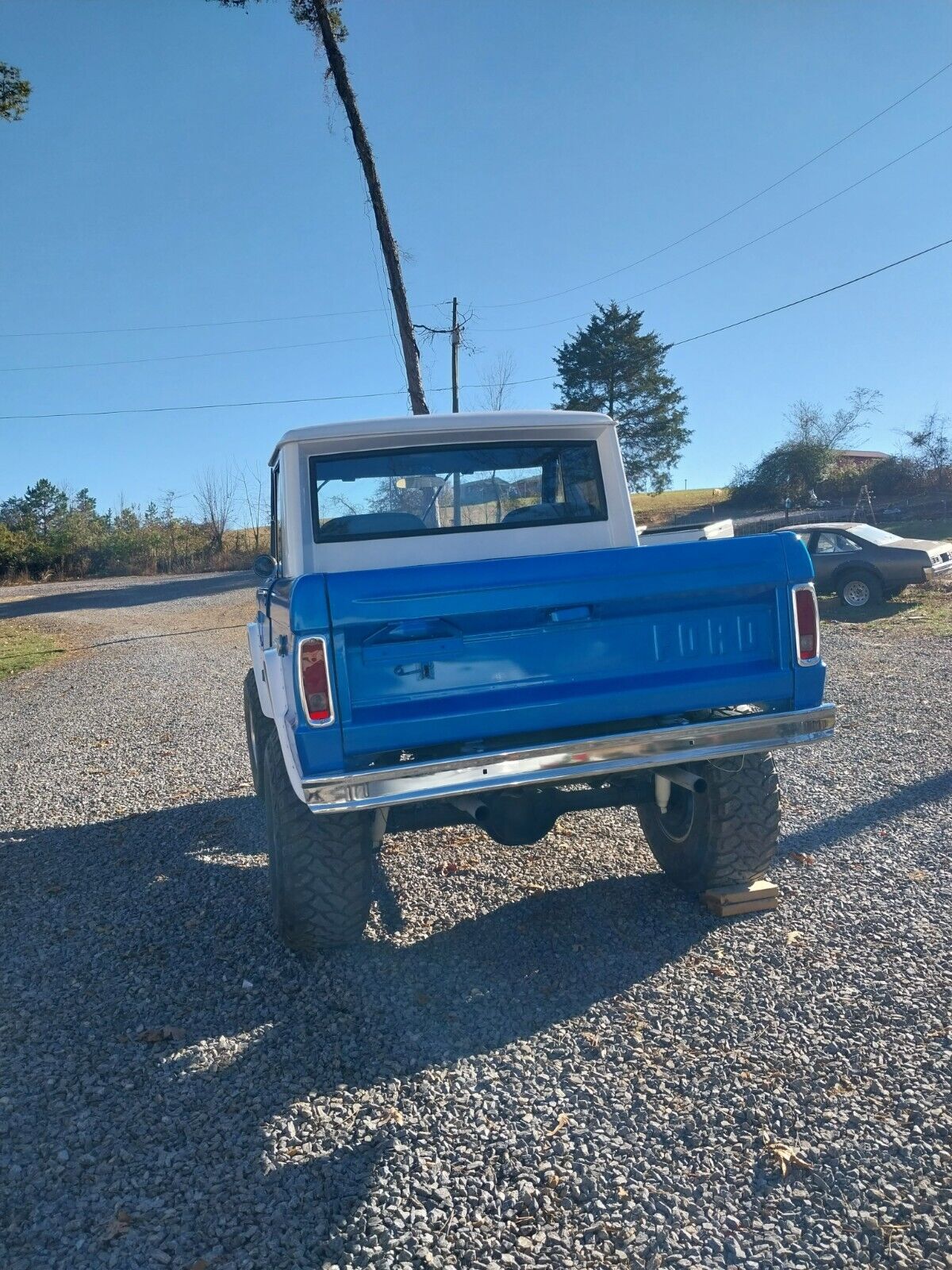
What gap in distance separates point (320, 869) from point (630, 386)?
40.7 m

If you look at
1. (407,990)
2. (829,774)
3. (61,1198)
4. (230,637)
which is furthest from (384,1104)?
(230,637)

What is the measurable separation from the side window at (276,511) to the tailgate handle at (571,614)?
6.57ft

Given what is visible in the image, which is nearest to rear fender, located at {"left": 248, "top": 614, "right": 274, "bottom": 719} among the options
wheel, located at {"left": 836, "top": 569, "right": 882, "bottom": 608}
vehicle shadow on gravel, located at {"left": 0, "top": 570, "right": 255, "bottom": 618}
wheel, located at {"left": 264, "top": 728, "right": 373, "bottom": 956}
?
wheel, located at {"left": 264, "top": 728, "right": 373, "bottom": 956}

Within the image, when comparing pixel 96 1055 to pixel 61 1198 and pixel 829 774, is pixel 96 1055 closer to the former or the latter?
pixel 61 1198

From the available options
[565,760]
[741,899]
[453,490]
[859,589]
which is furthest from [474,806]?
[859,589]

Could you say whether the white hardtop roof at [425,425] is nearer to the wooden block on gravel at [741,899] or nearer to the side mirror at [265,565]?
the side mirror at [265,565]

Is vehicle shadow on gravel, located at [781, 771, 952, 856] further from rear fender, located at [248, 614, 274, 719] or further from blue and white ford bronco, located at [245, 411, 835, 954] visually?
rear fender, located at [248, 614, 274, 719]

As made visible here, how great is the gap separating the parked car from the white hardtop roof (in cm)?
1091

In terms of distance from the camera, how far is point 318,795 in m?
3.07

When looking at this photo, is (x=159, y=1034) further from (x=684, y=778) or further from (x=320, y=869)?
(x=684, y=778)

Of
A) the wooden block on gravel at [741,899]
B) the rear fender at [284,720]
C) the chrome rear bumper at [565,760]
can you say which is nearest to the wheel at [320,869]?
the rear fender at [284,720]

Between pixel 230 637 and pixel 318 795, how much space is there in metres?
15.8

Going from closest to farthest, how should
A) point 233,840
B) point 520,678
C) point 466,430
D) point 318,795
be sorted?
point 318,795 → point 520,678 → point 466,430 → point 233,840

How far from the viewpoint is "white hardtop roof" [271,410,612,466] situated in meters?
4.37
